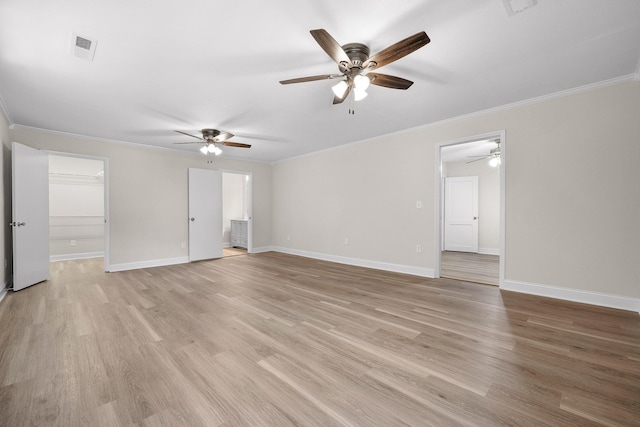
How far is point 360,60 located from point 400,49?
1.36 feet

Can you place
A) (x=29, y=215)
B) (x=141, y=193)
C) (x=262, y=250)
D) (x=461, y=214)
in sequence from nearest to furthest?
1. (x=29, y=215)
2. (x=141, y=193)
3. (x=262, y=250)
4. (x=461, y=214)

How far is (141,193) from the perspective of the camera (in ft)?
18.0

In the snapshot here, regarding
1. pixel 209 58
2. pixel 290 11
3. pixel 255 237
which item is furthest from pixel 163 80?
pixel 255 237

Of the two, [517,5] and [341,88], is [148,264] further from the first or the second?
[517,5]

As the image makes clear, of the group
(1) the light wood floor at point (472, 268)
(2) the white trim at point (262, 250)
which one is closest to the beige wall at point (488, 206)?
(1) the light wood floor at point (472, 268)

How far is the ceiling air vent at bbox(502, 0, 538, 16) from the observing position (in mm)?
1813

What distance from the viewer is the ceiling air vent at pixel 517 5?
1813 millimetres

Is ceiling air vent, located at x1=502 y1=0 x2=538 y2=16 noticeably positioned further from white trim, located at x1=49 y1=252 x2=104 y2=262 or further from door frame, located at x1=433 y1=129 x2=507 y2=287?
white trim, located at x1=49 y1=252 x2=104 y2=262

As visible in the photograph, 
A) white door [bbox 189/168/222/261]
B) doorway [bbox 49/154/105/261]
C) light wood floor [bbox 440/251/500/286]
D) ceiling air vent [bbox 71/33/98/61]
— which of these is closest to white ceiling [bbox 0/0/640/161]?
ceiling air vent [bbox 71/33/98/61]

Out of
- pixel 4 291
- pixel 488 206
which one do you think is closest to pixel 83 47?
pixel 4 291

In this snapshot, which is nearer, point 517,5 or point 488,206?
point 517,5

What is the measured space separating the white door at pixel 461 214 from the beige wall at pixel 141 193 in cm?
653

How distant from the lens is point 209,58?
2484mm

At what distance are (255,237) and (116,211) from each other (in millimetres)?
3141
